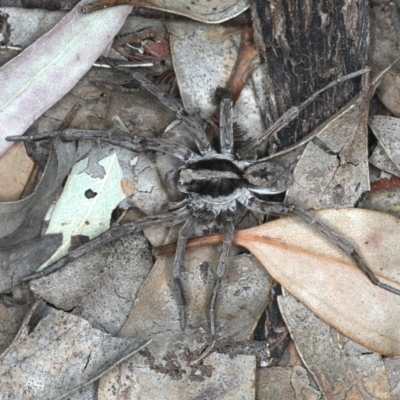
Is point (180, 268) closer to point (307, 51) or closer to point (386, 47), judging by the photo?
point (307, 51)

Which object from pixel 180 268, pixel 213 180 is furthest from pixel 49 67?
pixel 180 268

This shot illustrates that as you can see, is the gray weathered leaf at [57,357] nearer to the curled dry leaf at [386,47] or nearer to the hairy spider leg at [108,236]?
the hairy spider leg at [108,236]

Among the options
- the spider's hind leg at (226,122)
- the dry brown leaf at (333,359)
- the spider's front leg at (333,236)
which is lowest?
the dry brown leaf at (333,359)

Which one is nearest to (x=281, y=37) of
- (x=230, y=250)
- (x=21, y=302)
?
(x=230, y=250)

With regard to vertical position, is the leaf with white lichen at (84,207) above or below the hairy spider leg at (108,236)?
above

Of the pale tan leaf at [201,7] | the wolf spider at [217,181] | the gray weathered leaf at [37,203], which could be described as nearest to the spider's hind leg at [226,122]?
the wolf spider at [217,181]

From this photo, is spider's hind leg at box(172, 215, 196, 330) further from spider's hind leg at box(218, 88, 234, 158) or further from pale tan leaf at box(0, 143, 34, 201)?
pale tan leaf at box(0, 143, 34, 201)
